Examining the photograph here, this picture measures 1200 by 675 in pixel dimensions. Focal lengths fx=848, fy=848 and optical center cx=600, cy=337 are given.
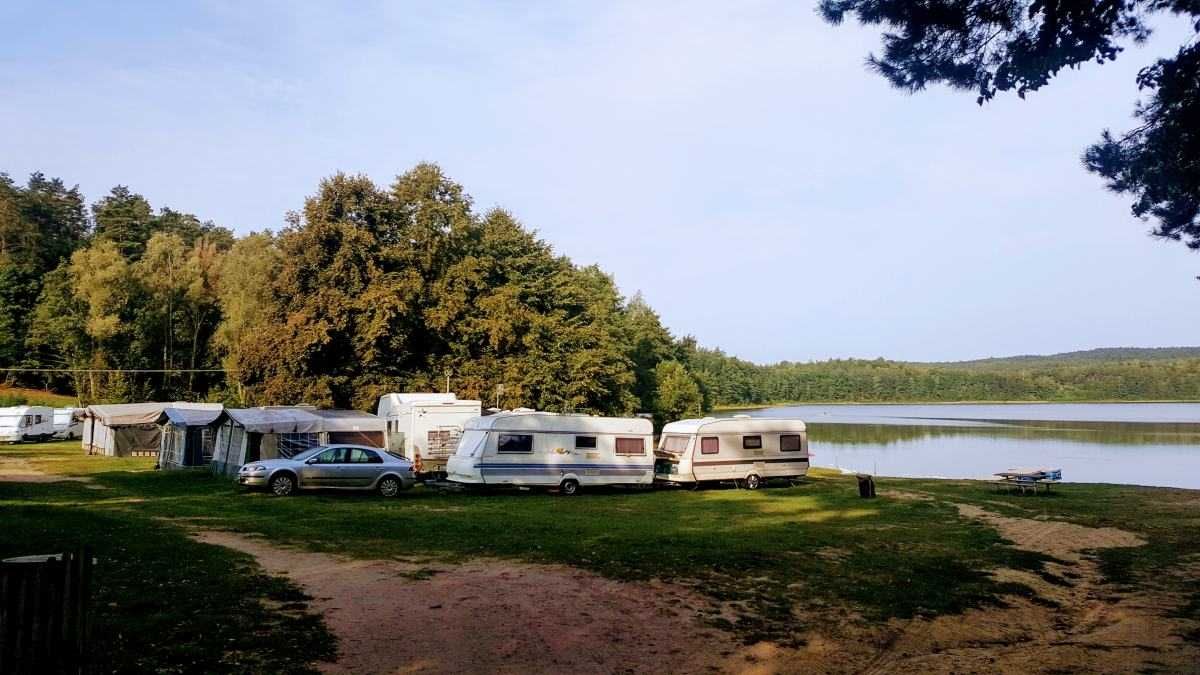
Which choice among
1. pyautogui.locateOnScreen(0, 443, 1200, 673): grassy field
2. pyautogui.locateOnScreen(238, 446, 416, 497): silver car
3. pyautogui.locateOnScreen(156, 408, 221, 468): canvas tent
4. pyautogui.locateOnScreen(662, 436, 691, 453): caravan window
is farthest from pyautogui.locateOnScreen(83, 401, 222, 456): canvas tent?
pyautogui.locateOnScreen(662, 436, 691, 453): caravan window

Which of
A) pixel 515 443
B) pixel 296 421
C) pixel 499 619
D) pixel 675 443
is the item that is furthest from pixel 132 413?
pixel 499 619

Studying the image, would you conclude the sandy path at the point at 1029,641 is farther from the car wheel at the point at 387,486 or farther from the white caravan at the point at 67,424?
the white caravan at the point at 67,424

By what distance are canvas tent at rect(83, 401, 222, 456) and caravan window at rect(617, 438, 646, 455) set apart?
18.4m

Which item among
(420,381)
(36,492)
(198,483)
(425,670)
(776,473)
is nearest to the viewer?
(425,670)

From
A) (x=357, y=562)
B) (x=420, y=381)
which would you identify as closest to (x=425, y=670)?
(x=357, y=562)

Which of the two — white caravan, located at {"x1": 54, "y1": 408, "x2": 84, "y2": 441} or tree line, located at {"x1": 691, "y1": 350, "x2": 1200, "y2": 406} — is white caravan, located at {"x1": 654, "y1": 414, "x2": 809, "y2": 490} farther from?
tree line, located at {"x1": 691, "y1": 350, "x2": 1200, "y2": 406}

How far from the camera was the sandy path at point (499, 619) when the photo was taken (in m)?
7.95

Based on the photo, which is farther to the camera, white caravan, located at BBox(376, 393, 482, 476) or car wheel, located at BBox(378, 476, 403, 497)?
white caravan, located at BBox(376, 393, 482, 476)

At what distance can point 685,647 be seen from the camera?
28.7ft

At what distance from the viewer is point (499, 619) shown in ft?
30.5

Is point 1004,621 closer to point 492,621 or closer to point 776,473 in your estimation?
point 492,621

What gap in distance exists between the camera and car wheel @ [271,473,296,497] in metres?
21.2

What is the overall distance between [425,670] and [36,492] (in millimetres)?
17434

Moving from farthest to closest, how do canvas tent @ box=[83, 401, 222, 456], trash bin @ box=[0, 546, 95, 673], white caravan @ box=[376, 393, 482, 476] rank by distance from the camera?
canvas tent @ box=[83, 401, 222, 456], white caravan @ box=[376, 393, 482, 476], trash bin @ box=[0, 546, 95, 673]
